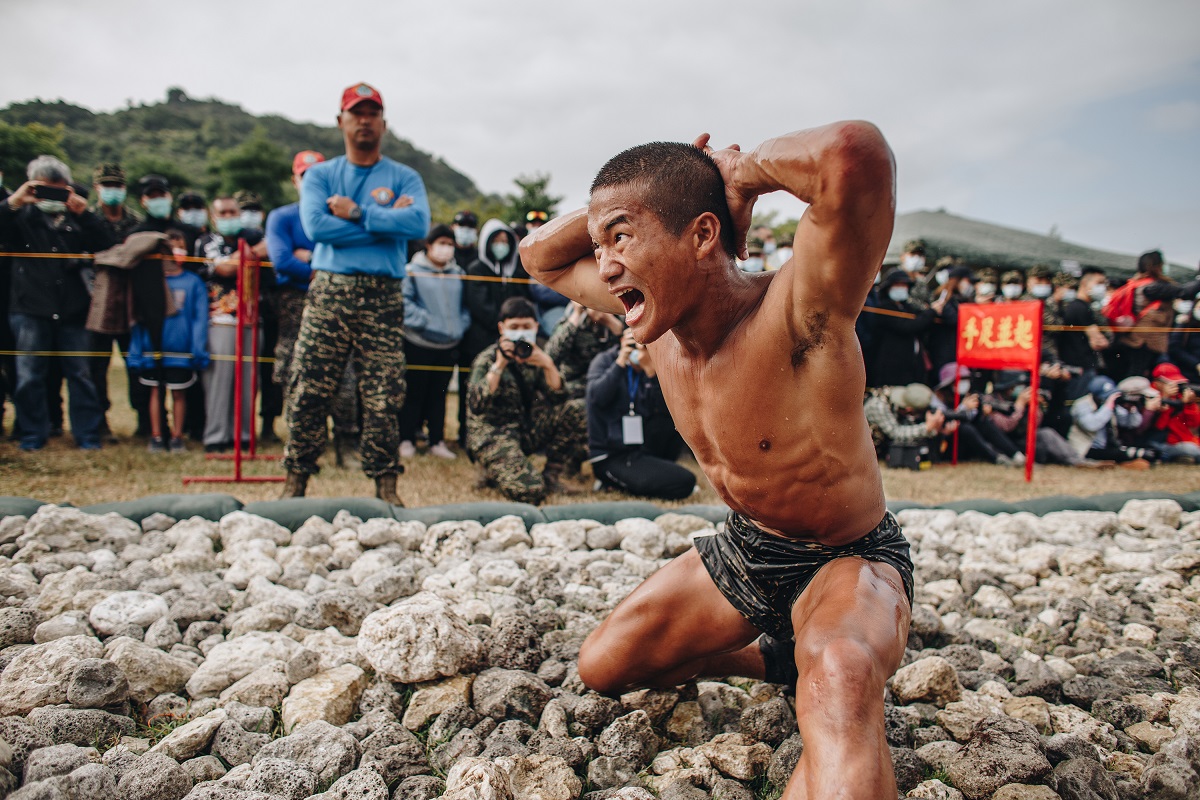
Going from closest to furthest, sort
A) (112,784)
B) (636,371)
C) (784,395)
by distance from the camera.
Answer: (112,784) → (784,395) → (636,371)

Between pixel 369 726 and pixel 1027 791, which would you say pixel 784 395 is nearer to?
pixel 1027 791

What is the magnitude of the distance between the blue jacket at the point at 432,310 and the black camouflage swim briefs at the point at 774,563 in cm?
406

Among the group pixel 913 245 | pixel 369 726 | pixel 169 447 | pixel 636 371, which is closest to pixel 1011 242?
pixel 913 245

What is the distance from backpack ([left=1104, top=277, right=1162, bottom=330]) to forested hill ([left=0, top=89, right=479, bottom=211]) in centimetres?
1676

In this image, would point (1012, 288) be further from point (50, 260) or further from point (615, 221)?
point (50, 260)

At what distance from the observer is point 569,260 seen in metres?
2.22

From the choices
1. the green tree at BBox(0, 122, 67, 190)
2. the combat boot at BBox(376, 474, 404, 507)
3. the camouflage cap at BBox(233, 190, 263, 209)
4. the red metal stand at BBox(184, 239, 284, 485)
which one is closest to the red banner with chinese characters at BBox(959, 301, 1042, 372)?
the combat boot at BBox(376, 474, 404, 507)

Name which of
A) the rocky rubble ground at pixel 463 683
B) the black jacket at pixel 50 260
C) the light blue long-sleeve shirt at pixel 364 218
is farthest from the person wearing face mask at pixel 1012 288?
the black jacket at pixel 50 260

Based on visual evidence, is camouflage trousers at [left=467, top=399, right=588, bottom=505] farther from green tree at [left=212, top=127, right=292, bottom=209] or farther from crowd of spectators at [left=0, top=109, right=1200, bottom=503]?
green tree at [left=212, top=127, right=292, bottom=209]

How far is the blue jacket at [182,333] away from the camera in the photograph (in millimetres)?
5320

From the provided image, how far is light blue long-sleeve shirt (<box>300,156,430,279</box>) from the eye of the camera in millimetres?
3857

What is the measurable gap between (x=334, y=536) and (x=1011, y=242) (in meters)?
13.8

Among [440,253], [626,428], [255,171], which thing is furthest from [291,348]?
[255,171]

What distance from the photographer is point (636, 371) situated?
510 centimetres
